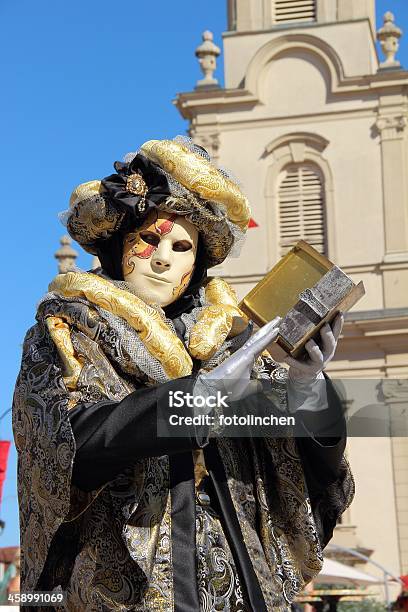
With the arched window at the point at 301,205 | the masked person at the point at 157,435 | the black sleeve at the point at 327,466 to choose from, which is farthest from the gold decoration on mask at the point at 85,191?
the arched window at the point at 301,205

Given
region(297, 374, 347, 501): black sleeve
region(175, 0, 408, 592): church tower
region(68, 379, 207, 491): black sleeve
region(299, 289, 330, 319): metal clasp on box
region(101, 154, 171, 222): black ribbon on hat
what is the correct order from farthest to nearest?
region(175, 0, 408, 592): church tower, region(101, 154, 171, 222): black ribbon on hat, region(297, 374, 347, 501): black sleeve, region(299, 289, 330, 319): metal clasp on box, region(68, 379, 207, 491): black sleeve

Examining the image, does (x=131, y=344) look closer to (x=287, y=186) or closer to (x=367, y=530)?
(x=367, y=530)

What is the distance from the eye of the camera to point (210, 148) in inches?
851

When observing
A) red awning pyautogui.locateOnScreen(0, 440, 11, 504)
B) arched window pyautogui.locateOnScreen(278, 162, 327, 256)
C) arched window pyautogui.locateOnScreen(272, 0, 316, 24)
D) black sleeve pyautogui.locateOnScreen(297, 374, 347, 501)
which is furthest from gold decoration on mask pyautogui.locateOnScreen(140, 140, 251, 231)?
arched window pyautogui.locateOnScreen(272, 0, 316, 24)

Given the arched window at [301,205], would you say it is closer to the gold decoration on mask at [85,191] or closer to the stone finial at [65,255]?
the stone finial at [65,255]

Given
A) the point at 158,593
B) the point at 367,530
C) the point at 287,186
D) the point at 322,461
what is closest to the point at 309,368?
the point at 322,461

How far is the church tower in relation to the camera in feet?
69.1

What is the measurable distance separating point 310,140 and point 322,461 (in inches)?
747

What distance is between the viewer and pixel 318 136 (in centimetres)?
2152

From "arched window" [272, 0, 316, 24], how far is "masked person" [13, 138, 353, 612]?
777 inches

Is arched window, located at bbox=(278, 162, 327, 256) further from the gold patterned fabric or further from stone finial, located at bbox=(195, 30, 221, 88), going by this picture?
the gold patterned fabric

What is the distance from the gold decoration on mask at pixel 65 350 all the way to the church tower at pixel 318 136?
17450 millimetres

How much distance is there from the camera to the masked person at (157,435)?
2.70 metres

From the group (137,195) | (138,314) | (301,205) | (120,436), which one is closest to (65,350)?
(138,314)
